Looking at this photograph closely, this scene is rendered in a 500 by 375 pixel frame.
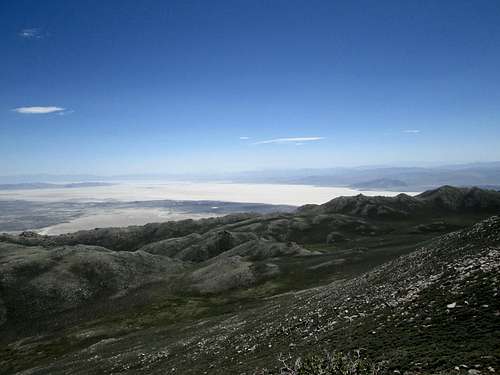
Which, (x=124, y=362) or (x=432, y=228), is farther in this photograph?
(x=432, y=228)

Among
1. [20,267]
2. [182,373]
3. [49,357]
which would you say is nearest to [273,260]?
[49,357]

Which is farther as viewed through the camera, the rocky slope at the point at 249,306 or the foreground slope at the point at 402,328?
the rocky slope at the point at 249,306

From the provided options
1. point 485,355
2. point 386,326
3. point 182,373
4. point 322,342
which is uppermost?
point 485,355

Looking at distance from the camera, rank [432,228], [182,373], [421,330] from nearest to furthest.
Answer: [421,330]
[182,373]
[432,228]

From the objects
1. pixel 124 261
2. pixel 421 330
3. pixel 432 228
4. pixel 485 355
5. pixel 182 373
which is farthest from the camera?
pixel 432 228

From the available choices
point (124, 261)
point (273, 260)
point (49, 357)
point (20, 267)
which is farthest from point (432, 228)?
point (20, 267)

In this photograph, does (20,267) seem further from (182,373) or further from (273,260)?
(182,373)

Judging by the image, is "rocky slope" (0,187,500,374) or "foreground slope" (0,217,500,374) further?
"rocky slope" (0,187,500,374)

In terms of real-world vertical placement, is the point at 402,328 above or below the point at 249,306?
above

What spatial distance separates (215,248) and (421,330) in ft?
561

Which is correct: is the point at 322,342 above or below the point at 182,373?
above

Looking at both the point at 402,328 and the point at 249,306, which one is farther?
the point at 249,306

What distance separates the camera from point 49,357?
67500 mm

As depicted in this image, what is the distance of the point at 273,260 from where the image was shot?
131 metres
